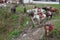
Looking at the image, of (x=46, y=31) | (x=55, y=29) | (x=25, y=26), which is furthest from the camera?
(x=25, y=26)

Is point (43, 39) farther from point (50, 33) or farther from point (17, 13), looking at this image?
point (17, 13)

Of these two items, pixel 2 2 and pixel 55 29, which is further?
pixel 2 2

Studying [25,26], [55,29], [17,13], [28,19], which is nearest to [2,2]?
[17,13]

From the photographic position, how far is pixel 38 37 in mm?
7258

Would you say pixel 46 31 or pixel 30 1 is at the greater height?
pixel 46 31

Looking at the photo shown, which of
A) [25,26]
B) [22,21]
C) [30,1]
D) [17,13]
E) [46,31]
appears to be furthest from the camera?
[30,1]

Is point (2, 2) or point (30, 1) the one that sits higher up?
point (2, 2)

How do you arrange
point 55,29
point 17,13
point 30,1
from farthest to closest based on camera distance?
point 30,1, point 17,13, point 55,29

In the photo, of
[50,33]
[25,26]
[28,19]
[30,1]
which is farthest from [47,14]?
[30,1]

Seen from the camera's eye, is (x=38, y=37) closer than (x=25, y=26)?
Yes

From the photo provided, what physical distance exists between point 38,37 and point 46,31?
340 millimetres

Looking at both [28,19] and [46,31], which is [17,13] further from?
[46,31]

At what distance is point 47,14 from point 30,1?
5.05 m

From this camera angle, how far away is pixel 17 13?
10.4 metres
